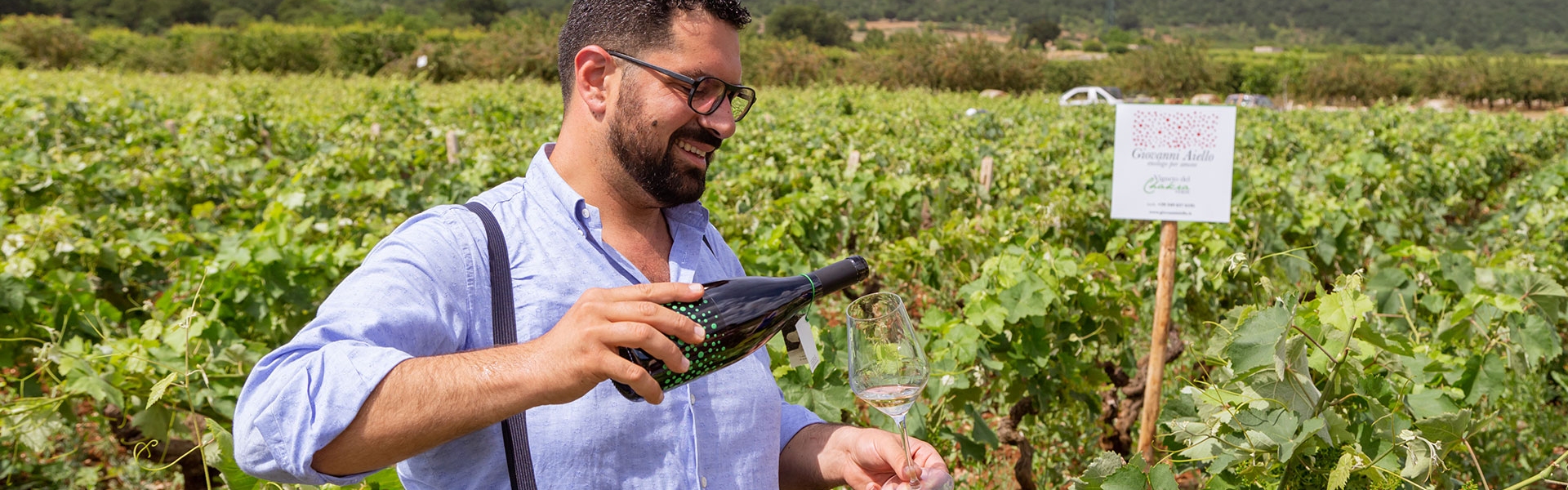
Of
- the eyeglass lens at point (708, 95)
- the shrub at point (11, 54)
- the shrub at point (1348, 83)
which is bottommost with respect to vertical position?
the shrub at point (1348, 83)

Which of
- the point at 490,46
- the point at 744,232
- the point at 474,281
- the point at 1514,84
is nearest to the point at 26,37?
the point at 490,46

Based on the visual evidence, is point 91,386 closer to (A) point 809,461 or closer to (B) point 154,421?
(B) point 154,421

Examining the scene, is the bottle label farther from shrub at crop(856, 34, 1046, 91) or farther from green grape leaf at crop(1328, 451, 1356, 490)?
shrub at crop(856, 34, 1046, 91)

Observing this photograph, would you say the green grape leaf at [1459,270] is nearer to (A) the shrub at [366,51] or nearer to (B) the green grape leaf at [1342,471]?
(B) the green grape leaf at [1342,471]

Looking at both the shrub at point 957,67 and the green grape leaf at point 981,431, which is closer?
the green grape leaf at point 981,431

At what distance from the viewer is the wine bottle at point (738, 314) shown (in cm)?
111

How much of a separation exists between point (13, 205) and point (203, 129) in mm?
3362

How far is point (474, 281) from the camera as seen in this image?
1.21m

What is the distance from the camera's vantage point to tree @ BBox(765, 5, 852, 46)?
58.2m

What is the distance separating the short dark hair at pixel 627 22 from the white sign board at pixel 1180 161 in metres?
2.00

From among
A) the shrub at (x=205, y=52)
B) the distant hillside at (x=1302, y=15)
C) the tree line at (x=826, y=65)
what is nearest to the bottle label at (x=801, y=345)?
the tree line at (x=826, y=65)

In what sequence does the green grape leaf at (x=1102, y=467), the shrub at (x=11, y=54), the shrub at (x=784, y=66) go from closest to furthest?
the green grape leaf at (x=1102, y=467)
the shrub at (x=11, y=54)
the shrub at (x=784, y=66)

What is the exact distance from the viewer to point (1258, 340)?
1550 millimetres

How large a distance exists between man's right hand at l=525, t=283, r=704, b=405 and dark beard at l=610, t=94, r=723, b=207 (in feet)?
1.44
